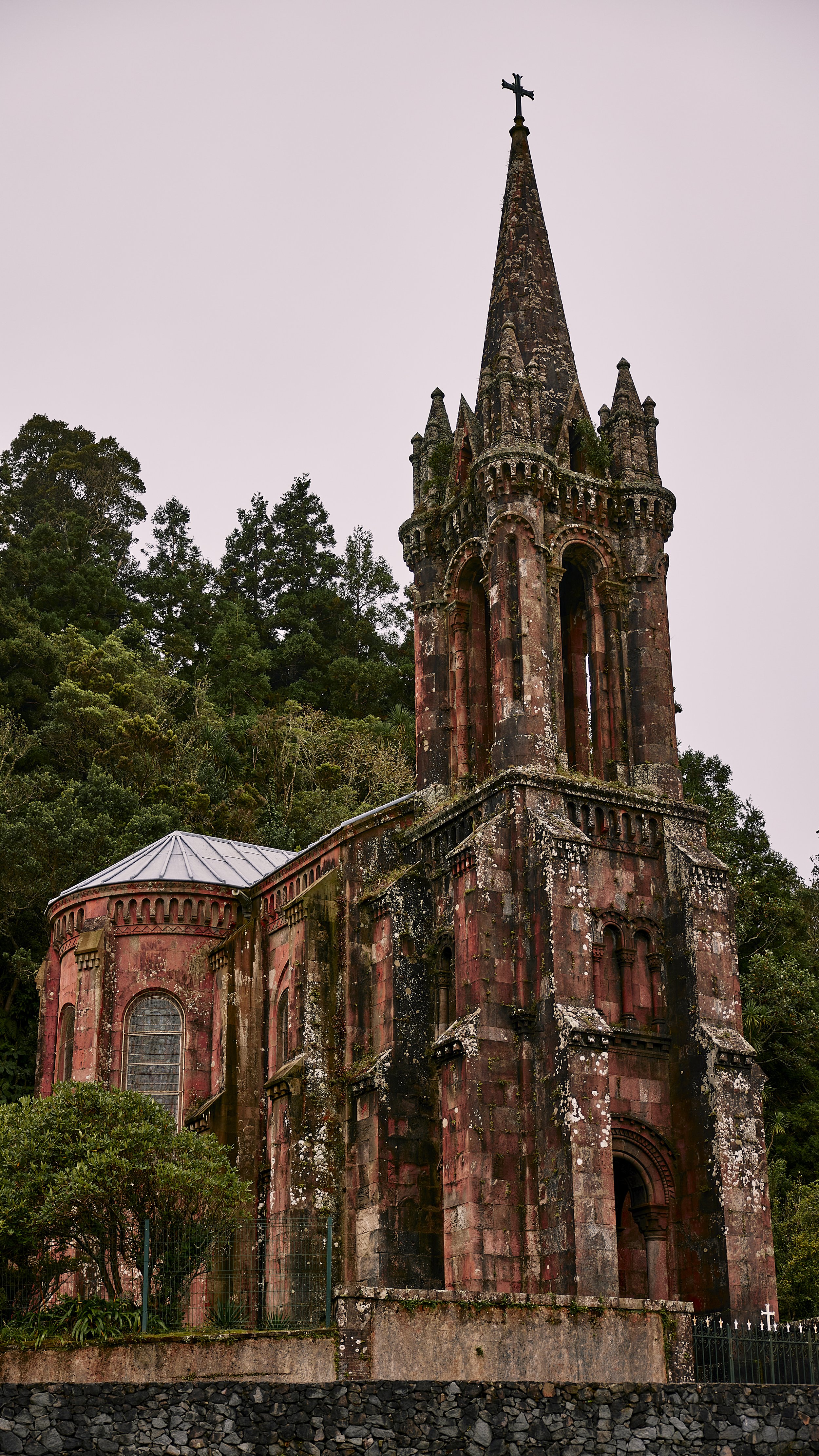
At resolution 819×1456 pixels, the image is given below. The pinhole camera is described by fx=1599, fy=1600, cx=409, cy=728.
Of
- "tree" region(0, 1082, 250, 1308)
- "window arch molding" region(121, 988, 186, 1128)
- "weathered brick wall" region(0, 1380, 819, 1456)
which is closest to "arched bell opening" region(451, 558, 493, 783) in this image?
"window arch molding" region(121, 988, 186, 1128)

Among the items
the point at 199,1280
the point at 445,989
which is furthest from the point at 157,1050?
the point at 445,989

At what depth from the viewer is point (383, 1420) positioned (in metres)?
19.0

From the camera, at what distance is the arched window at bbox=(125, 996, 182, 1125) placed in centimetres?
3578

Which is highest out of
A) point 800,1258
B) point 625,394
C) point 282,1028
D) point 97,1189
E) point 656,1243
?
point 625,394

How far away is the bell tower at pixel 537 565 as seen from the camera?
106 feet

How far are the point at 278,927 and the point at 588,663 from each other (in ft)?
29.2

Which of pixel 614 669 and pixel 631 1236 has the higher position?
pixel 614 669

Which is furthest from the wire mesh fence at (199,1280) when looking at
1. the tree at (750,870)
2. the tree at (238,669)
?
the tree at (238,669)

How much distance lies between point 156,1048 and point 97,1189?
10540 millimetres

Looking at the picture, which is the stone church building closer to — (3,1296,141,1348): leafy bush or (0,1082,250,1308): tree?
(0,1082,250,1308): tree

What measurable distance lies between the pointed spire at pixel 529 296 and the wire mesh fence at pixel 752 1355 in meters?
18.7

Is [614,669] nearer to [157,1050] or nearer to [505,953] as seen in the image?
[505,953]

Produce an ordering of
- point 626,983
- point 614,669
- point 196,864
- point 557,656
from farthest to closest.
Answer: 1. point 196,864
2. point 614,669
3. point 557,656
4. point 626,983

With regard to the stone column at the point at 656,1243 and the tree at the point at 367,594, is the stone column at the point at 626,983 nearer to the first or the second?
the stone column at the point at 656,1243
